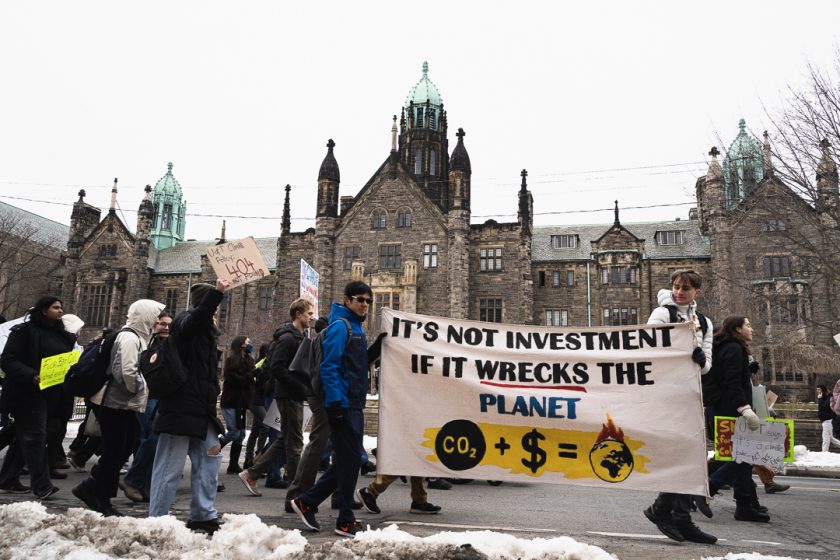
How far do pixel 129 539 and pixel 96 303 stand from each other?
169ft

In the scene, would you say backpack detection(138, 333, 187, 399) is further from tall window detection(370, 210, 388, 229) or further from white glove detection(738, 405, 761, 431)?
tall window detection(370, 210, 388, 229)

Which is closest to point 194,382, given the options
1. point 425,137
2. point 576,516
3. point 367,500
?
point 367,500

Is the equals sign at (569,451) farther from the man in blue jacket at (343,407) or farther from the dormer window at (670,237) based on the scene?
the dormer window at (670,237)

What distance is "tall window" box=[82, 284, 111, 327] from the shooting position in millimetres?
49531

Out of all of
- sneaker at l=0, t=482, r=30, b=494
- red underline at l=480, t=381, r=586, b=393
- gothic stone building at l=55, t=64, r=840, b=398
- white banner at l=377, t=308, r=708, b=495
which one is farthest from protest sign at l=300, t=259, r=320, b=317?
gothic stone building at l=55, t=64, r=840, b=398

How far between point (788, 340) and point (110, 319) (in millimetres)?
44811

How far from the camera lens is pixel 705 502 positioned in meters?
6.62

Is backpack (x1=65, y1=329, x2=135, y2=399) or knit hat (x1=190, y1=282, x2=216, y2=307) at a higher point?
knit hat (x1=190, y1=282, x2=216, y2=307)

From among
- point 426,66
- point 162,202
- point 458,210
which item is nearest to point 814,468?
point 458,210

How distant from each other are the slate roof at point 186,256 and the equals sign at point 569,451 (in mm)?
46607

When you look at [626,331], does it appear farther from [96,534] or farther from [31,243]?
[31,243]

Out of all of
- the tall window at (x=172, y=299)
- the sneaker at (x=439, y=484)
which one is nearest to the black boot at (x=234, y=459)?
the sneaker at (x=439, y=484)

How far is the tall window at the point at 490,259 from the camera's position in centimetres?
4075

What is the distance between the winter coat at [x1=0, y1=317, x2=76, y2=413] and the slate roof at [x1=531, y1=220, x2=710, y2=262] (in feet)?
128
